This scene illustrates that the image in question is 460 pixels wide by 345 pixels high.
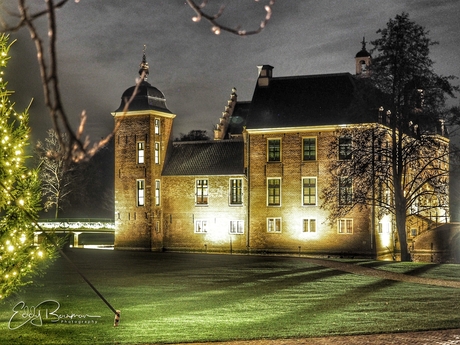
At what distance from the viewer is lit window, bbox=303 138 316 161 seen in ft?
126

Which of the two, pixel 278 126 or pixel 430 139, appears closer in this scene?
pixel 430 139

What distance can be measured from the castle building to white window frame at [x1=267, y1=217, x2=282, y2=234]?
0.06m

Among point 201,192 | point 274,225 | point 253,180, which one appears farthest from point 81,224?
point 274,225

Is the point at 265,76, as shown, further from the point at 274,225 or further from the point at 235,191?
the point at 274,225

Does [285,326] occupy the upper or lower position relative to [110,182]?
lower

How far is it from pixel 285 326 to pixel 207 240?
28.1 meters

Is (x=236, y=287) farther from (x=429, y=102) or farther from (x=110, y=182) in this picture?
(x=110, y=182)

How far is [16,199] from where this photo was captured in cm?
1045

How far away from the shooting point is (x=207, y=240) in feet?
133

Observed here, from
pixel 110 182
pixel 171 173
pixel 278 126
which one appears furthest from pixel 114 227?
pixel 110 182

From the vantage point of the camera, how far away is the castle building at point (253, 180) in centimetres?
3806

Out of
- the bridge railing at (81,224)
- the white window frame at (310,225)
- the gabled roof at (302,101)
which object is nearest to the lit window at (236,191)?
the gabled roof at (302,101)

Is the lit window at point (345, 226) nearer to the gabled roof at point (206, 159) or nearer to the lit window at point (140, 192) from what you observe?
the gabled roof at point (206, 159)

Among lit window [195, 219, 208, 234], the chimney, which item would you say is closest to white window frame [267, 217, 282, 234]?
lit window [195, 219, 208, 234]
